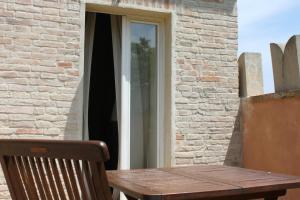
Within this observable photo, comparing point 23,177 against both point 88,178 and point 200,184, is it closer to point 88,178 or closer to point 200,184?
point 88,178

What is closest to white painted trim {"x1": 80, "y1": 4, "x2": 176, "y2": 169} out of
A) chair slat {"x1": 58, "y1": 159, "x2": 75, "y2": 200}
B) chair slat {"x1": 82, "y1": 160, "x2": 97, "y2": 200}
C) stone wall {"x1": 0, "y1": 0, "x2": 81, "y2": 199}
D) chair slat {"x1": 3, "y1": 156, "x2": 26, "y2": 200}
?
stone wall {"x1": 0, "y1": 0, "x2": 81, "y2": 199}

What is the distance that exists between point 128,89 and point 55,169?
2.92 metres

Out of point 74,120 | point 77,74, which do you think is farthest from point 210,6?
point 74,120

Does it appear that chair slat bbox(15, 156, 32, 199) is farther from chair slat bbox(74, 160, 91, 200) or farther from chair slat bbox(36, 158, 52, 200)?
chair slat bbox(74, 160, 91, 200)

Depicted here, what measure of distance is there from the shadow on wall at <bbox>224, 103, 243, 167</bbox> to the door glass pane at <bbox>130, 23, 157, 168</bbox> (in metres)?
0.95

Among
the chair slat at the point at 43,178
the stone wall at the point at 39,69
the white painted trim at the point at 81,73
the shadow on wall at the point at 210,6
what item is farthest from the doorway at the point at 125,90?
the chair slat at the point at 43,178

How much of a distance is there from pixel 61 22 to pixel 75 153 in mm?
2971

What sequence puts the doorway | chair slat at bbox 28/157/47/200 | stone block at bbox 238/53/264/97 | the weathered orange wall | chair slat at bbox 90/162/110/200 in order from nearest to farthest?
chair slat at bbox 90/162/110/200, chair slat at bbox 28/157/47/200, the weathered orange wall, the doorway, stone block at bbox 238/53/264/97

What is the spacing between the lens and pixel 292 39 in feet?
15.2

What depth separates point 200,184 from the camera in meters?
2.23

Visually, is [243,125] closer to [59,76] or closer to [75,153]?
[59,76]

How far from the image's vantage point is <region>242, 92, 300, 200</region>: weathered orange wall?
4.40 metres

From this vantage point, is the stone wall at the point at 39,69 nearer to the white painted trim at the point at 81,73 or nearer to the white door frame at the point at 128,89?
the white painted trim at the point at 81,73

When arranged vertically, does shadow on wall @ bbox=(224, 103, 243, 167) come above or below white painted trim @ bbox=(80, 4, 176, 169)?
below
